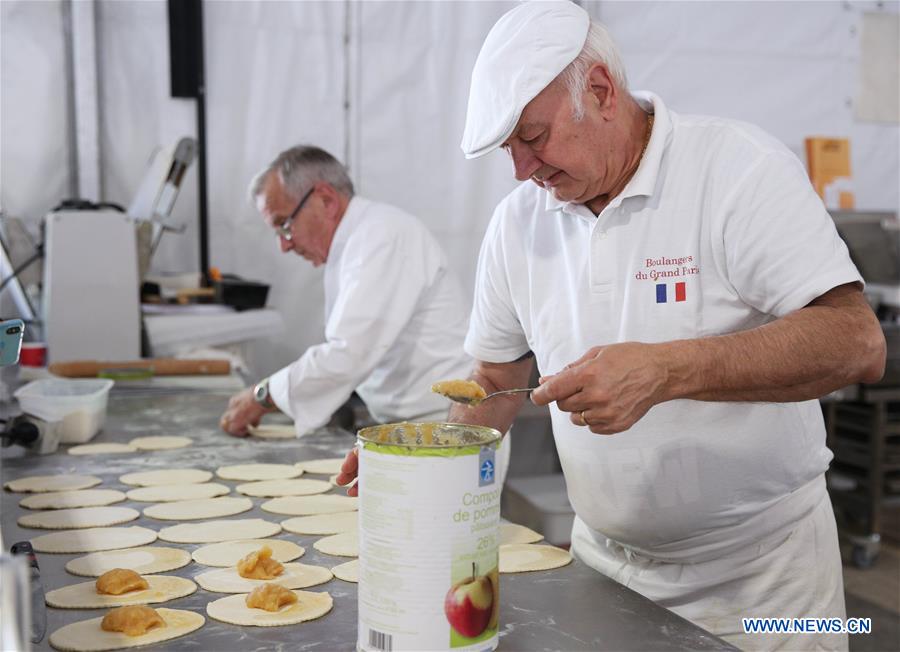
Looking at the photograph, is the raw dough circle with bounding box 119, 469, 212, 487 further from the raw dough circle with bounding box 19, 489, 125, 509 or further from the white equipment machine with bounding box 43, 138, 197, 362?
the white equipment machine with bounding box 43, 138, 197, 362

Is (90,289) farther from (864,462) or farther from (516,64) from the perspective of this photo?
(864,462)

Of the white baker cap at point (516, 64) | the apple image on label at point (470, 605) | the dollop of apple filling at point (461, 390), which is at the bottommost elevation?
the apple image on label at point (470, 605)

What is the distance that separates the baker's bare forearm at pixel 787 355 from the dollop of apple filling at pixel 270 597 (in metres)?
0.60

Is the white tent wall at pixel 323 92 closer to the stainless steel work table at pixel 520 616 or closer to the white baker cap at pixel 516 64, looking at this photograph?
the stainless steel work table at pixel 520 616

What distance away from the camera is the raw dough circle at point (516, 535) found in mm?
1501

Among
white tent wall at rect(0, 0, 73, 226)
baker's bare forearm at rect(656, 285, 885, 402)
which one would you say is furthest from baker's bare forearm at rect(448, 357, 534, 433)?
white tent wall at rect(0, 0, 73, 226)

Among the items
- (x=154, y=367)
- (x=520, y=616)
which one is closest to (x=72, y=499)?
(x=520, y=616)

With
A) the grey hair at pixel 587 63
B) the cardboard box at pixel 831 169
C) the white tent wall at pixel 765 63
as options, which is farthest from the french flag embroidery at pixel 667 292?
the cardboard box at pixel 831 169

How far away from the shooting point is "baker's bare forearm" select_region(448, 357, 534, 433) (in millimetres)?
1715

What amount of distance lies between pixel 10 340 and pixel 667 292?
3.39 ft

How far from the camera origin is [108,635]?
1108 mm

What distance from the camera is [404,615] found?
0.90 metres

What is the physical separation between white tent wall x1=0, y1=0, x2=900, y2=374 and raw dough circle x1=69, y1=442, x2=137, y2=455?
209cm

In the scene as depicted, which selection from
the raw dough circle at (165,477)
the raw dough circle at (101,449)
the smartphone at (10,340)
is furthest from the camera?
the raw dough circle at (101,449)
